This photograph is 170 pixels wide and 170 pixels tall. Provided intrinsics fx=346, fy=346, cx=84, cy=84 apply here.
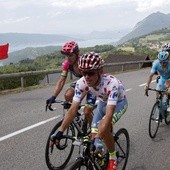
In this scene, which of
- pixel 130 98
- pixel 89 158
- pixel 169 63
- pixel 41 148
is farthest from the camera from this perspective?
pixel 130 98

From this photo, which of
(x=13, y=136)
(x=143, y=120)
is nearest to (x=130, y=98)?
(x=143, y=120)

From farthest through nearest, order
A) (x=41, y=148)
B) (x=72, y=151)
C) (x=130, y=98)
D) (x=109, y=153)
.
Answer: (x=130, y=98) < (x=41, y=148) < (x=72, y=151) < (x=109, y=153)

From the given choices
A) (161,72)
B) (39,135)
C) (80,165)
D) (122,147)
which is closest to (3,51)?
(39,135)

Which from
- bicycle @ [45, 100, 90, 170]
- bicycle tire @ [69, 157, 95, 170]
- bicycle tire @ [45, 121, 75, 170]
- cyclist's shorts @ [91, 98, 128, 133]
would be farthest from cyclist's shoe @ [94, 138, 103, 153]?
bicycle tire @ [45, 121, 75, 170]

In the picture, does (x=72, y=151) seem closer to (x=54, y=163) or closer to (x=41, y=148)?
(x=54, y=163)

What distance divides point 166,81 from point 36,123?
3538 mm

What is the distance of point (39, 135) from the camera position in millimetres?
7938

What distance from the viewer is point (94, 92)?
4.70 meters

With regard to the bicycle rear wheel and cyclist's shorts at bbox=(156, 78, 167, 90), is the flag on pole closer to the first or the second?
cyclist's shorts at bbox=(156, 78, 167, 90)

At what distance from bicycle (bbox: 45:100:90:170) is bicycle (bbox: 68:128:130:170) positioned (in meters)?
0.57

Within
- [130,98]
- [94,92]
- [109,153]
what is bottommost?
[130,98]

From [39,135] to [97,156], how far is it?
3.77 m

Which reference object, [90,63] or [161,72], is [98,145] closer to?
[90,63]

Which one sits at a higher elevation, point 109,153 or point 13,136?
point 109,153
